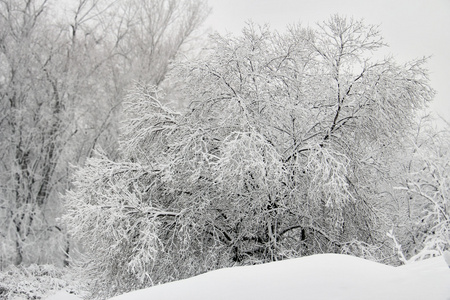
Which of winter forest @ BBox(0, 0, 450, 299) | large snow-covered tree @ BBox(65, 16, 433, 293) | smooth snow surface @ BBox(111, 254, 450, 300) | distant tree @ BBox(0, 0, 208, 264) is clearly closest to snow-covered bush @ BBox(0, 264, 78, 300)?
winter forest @ BBox(0, 0, 450, 299)

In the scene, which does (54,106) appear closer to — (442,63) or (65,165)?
(65,165)

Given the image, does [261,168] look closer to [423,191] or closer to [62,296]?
[423,191]

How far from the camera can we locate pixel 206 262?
32.2 feet

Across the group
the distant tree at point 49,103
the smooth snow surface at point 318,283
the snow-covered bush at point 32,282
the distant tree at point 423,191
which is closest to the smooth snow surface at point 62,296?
the snow-covered bush at point 32,282

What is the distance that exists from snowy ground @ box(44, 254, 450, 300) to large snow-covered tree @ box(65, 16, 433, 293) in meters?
5.99

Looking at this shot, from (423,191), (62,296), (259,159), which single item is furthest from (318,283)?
(62,296)

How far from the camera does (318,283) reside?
9.07 ft

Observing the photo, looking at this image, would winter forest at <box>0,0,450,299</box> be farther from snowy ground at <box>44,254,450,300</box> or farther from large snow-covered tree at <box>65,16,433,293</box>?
snowy ground at <box>44,254,450,300</box>

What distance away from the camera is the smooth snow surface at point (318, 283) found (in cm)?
260

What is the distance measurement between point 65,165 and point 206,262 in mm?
10440

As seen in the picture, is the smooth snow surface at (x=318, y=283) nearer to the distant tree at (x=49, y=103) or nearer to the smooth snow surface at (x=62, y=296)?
the smooth snow surface at (x=62, y=296)

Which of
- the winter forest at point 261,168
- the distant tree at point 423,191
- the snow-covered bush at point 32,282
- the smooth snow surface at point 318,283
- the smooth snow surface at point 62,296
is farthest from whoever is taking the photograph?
the smooth snow surface at point 62,296

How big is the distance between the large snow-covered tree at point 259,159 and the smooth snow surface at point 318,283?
235 inches

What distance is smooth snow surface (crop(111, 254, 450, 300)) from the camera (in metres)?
2.60
